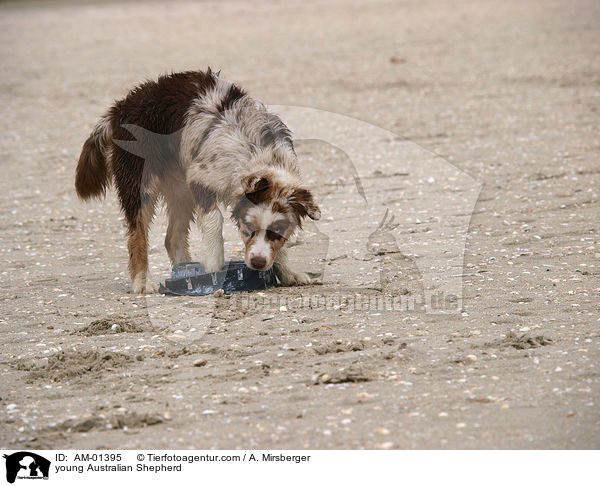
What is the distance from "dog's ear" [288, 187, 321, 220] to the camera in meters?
6.41

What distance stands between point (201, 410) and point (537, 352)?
7.13 feet

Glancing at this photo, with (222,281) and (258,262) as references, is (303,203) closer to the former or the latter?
(258,262)

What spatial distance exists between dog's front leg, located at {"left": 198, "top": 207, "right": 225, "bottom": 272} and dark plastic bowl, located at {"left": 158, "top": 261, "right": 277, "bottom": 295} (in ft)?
0.29

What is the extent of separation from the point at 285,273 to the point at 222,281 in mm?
559

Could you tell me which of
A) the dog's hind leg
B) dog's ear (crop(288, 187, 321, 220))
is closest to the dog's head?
dog's ear (crop(288, 187, 321, 220))

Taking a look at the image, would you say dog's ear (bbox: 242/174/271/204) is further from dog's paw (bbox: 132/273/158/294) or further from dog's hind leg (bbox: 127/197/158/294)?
dog's paw (bbox: 132/273/158/294)

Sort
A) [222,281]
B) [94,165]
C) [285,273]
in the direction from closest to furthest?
[222,281]
[285,273]
[94,165]

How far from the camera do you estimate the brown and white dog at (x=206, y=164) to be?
6.43 metres

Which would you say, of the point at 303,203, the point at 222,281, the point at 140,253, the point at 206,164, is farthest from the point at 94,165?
the point at 303,203

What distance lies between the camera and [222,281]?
687 centimetres
